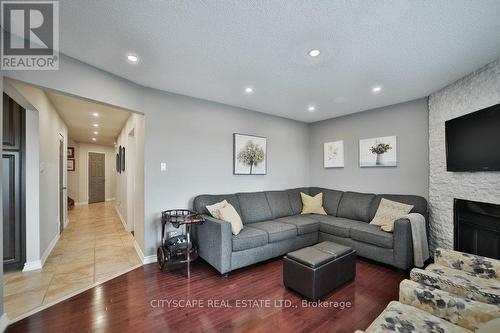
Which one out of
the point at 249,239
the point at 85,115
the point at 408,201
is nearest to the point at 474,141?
the point at 408,201

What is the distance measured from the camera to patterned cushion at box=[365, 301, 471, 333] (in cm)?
117

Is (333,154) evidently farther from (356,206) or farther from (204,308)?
(204,308)

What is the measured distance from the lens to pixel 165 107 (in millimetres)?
3123

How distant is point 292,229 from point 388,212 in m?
1.52

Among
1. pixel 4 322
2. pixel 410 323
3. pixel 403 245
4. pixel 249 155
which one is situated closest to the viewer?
pixel 410 323

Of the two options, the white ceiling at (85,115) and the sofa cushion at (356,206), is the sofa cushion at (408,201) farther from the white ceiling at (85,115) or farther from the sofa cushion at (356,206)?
the white ceiling at (85,115)

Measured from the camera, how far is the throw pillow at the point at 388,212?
3.06 meters

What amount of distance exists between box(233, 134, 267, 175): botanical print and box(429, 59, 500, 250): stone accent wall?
271cm

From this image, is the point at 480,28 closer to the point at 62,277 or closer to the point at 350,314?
the point at 350,314

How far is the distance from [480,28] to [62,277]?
4.94 m

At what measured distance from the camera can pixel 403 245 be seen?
2.67 meters

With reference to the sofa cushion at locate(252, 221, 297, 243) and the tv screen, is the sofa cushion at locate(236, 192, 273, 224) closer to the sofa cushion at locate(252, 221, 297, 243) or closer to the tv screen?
the sofa cushion at locate(252, 221, 297, 243)

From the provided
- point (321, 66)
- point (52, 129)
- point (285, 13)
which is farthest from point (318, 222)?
point (52, 129)

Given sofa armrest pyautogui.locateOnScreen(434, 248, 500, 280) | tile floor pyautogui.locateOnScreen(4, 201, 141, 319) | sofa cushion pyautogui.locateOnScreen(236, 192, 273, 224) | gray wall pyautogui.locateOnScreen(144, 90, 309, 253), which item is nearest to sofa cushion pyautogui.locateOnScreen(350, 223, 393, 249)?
sofa armrest pyautogui.locateOnScreen(434, 248, 500, 280)
